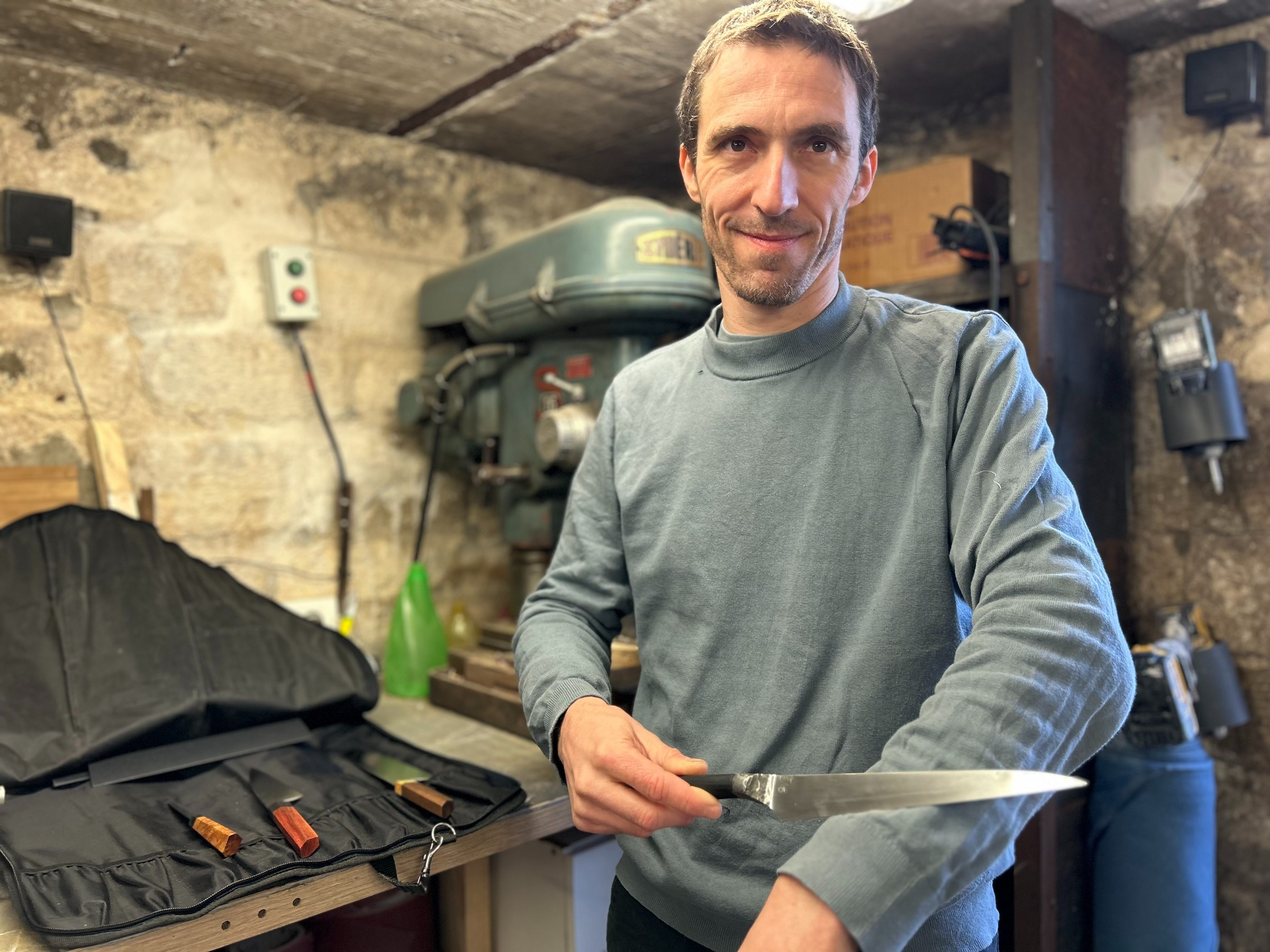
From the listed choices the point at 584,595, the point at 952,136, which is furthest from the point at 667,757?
the point at 952,136

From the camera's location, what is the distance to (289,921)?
42.7 inches

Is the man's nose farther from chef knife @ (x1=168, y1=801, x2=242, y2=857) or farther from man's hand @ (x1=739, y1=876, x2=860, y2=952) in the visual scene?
chef knife @ (x1=168, y1=801, x2=242, y2=857)

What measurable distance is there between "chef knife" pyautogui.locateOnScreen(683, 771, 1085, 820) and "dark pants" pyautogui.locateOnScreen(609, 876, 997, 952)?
10.9 inches

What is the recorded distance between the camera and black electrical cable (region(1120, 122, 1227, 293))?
168 centimetres

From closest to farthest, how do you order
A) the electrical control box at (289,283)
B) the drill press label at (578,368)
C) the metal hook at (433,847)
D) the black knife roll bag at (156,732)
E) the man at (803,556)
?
the man at (803,556), the black knife roll bag at (156,732), the metal hook at (433,847), the drill press label at (578,368), the electrical control box at (289,283)

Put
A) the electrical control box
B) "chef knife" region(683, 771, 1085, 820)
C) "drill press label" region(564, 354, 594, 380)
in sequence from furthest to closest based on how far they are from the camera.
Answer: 1. the electrical control box
2. "drill press label" region(564, 354, 594, 380)
3. "chef knife" region(683, 771, 1085, 820)

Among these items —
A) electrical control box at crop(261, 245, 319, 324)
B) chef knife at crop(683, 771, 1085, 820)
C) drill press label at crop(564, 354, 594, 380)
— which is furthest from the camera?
electrical control box at crop(261, 245, 319, 324)

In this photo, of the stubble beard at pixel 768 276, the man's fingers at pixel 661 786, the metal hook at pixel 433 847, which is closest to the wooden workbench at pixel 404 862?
the metal hook at pixel 433 847

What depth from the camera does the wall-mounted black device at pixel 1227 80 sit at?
1586mm

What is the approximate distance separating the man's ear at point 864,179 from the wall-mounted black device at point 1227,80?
1.01 m

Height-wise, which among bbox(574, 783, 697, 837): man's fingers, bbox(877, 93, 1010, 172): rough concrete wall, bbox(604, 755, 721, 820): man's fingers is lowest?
bbox(574, 783, 697, 837): man's fingers

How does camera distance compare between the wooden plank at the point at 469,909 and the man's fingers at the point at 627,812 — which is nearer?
the man's fingers at the point at 627,812

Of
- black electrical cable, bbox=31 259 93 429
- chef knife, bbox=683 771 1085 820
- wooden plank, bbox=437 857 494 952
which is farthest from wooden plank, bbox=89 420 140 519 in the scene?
chef knife, bbox=683 771 1085 820

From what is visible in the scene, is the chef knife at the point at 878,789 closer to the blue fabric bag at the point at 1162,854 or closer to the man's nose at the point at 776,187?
the man's nose at the point at 776,187
